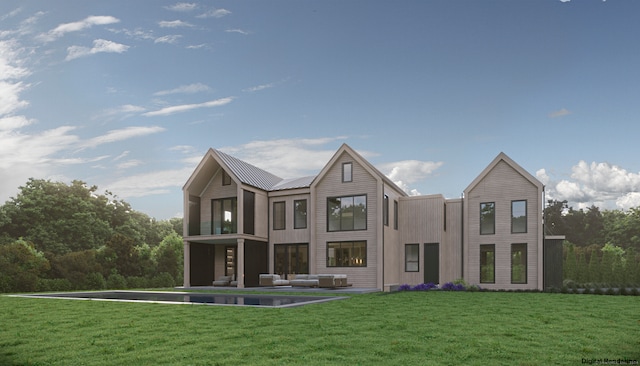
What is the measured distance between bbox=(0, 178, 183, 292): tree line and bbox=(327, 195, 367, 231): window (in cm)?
1218

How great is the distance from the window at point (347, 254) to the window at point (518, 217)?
283 inches

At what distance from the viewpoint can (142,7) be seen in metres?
23.9

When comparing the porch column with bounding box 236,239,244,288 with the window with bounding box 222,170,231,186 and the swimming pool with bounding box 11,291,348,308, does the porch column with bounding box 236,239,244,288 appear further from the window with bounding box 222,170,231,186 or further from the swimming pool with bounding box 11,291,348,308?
the swimming pool with bounding box 11,291,348,308

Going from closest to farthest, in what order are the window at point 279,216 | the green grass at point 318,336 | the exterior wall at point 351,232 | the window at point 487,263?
the green grass at point 318,336, the window at point 487,263, the exterior wall at point 351,232, the window at point 279,216

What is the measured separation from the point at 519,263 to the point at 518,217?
7.15 ft

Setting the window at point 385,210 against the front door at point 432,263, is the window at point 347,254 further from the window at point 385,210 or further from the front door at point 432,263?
the front door at point 432,263

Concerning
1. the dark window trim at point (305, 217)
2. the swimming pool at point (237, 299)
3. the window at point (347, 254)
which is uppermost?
the dark window trim at point (305, 217)

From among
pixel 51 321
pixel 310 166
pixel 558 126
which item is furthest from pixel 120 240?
pixel 558 126

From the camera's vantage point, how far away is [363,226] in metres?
26.7

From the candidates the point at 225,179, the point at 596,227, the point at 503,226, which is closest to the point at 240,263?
the point at 225,179

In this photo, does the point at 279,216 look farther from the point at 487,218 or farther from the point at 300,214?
the point at 487,218

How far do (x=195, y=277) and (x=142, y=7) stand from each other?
14.2 meters

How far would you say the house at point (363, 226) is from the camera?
25.8 m

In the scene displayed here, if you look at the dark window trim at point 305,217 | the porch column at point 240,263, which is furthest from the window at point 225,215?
the dark window trim at point 305,217
